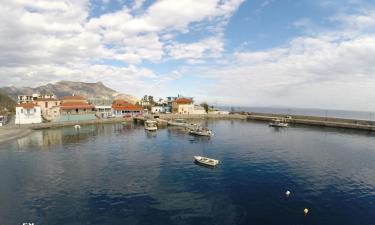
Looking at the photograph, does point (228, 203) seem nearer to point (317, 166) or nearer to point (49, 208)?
point (49, 208)

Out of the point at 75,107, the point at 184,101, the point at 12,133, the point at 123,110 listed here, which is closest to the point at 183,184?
the point at 12,133

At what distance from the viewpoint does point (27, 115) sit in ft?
379

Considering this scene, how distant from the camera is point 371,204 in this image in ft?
122

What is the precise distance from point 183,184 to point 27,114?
10322 cm

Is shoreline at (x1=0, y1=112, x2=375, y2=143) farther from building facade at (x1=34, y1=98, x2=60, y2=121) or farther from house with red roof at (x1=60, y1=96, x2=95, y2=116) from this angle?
building facade at (x1=34, y1=98, x2=60, y2=121)

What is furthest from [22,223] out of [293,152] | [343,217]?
[293,152]

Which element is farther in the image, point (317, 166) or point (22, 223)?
point (317, 166)

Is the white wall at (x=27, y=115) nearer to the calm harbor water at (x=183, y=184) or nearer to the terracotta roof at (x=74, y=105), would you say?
the terracotta roof at (x=74, y=105)

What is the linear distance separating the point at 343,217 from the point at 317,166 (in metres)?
24.8

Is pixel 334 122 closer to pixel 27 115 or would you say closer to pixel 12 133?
pixel 12 133

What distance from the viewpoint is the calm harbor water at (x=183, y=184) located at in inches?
1305

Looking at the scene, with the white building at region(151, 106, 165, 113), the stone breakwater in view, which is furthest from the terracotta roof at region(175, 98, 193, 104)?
the stone breakwater

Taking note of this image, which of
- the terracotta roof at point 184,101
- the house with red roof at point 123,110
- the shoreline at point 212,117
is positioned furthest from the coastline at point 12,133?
the terracotta roof at point 184,101

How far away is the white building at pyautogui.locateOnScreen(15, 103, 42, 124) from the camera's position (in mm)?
113938
